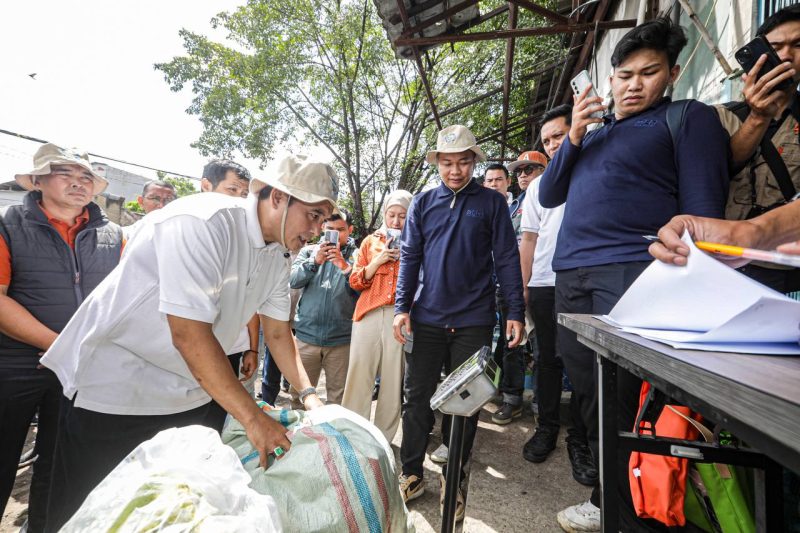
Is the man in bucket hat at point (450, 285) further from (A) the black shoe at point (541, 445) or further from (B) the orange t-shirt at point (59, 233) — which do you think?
(B) the orange t-shirt at point (59, 233)

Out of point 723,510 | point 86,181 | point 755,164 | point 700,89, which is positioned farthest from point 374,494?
point 700,89

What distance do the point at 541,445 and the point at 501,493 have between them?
1.97 feet

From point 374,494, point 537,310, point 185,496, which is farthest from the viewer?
point 537,310

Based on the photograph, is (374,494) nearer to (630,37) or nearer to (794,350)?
(794,350)

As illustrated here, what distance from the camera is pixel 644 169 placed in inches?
63.6

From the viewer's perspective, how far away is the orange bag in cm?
139

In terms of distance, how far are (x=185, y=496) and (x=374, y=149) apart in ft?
38.5

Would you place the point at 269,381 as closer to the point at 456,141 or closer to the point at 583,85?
the point at 456,141

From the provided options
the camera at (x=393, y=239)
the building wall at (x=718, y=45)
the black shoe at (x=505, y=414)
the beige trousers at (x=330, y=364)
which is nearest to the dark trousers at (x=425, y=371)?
the camera at (x=393, y=239)

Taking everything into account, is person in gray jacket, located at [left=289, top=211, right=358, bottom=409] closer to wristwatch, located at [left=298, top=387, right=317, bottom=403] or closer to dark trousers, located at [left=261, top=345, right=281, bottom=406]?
dark trousers, located at [left=261, top=345, right=281, bottom=406]

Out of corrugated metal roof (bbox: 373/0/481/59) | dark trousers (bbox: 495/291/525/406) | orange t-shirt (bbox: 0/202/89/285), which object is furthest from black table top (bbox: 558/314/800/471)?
corrugated metal roof (bbox: 373/0/481/59)

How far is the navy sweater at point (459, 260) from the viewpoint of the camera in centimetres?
234

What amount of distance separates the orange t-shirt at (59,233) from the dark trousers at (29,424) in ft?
1.61

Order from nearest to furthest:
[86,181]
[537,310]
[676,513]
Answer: [676,513], [86,181], [537,310]
